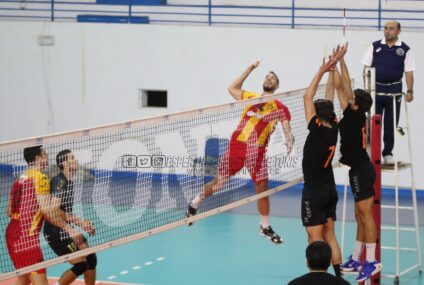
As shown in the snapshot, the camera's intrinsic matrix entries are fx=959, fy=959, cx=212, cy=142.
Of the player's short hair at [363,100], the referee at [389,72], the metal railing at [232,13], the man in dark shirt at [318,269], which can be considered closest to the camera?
the man in dark shirt at [318,269]

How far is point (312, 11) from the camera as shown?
26.2 m

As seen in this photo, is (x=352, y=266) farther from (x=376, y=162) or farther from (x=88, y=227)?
(x=88, y=227)

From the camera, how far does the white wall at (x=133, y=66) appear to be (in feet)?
77.2

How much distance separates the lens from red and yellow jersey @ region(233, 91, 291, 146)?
15.2m

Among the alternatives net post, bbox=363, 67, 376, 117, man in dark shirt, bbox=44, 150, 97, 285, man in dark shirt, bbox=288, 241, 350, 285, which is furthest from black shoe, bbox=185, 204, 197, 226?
man in dark shirt, bbox=288, 241, 350, 285

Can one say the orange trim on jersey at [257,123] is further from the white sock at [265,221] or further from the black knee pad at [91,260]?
the black knee pad at [91,260]

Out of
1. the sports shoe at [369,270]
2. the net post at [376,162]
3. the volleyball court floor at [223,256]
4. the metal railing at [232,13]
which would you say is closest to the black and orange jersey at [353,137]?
the net post at [376,162]

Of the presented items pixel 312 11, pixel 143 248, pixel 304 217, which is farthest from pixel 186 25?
pixel 304 217

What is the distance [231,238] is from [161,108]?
6400 millimetres

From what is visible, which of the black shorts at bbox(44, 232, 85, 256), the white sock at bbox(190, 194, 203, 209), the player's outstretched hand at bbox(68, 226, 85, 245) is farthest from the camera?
the white sock at bbox(190, 194, 203, 209)

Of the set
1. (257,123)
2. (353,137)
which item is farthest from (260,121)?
(353,137)

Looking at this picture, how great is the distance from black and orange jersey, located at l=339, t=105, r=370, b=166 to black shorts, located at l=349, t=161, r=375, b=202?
0.09 meters

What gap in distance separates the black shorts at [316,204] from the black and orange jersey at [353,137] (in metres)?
0.71

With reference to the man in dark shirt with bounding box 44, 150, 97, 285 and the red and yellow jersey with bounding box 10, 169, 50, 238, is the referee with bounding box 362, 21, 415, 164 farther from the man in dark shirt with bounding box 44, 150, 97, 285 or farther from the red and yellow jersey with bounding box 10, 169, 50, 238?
the red and yellow jersey with bounding box 10, 169, 50, 238
